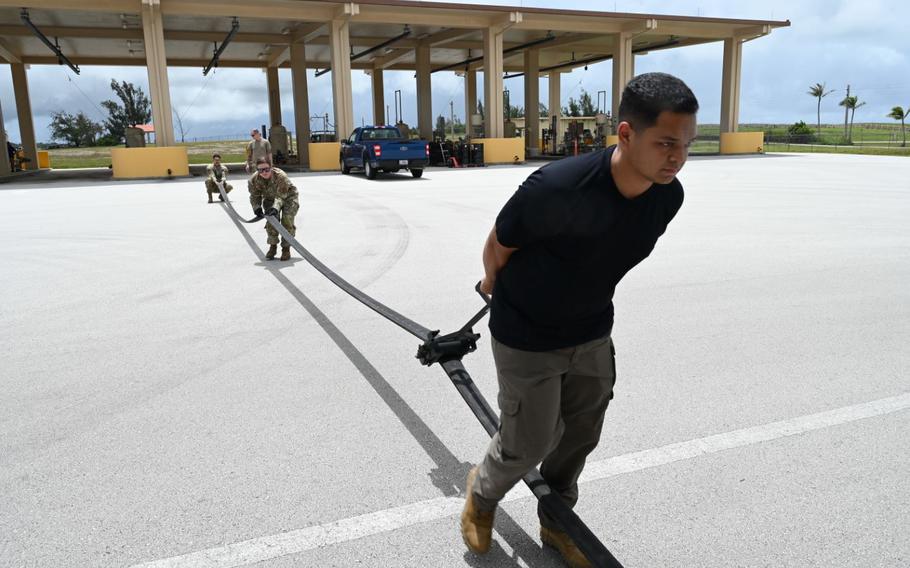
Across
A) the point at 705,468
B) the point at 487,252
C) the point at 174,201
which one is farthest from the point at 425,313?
the point at 174,201

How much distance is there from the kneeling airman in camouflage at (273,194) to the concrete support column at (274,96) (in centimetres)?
3314

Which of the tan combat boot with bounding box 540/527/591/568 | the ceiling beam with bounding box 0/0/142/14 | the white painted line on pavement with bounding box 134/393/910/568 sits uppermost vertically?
the ceiling beam with bounding box 0/0/142/14

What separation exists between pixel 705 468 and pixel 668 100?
6.47ft

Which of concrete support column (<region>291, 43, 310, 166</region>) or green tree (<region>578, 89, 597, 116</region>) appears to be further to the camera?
green tree (<region>578, 89, 597, 116</region>)

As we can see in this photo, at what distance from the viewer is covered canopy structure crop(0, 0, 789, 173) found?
24766mm

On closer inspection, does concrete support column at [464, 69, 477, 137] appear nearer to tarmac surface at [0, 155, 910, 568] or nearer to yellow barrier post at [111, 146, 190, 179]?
yellow barrier post at [111, 146, 190, 179]

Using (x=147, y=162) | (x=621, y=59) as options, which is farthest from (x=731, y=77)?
(x=147, y=162)

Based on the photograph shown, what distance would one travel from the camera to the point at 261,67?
42031mm

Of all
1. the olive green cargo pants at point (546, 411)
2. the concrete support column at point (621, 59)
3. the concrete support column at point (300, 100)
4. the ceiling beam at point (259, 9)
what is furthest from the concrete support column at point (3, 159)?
the olive green cargo pants at point (546, 411)

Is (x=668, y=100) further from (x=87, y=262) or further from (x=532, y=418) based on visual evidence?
(x=87, y=262)

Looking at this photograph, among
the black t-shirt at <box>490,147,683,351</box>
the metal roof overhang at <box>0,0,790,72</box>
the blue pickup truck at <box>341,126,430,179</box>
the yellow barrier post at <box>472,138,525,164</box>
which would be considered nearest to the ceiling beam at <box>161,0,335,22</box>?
the metal roof overhang at <box>0,0,790,72</box>

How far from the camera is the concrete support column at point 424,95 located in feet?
117

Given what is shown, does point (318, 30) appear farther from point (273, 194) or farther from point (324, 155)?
point (273, 194)

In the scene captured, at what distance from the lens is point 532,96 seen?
3953cm
